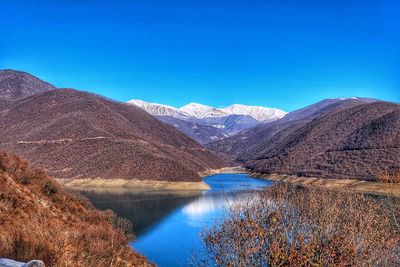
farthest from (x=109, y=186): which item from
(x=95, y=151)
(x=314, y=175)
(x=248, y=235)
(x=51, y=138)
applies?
(x=248, y=235)

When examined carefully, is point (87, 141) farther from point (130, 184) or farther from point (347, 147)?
point (347, 147)

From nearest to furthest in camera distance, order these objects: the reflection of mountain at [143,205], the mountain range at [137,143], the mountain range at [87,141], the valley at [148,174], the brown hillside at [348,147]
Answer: the valley at [148,174] → the reflection of mountain at [143,205] → the brown hillside at [348,147] → the mountain range at [137,143] → the mountain range at [87,141]

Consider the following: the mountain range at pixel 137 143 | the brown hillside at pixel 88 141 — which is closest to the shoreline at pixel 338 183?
the mountain range at pixel 137 143

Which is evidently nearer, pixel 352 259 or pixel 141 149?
pixel 352 259

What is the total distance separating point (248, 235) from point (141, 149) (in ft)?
430

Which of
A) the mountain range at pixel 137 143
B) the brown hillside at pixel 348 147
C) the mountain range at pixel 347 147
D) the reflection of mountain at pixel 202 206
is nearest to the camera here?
the reflection of mountain at pixel 202 206

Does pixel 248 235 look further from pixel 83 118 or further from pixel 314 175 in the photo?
pixel 83 118

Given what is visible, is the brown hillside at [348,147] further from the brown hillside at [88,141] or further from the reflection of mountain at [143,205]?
the reflection of mountain at [143,205]

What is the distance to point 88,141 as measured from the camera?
14400cm

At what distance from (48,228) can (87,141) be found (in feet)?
454

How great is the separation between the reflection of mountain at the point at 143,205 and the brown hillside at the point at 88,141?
2770 cm

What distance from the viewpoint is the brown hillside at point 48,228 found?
849 centimetres

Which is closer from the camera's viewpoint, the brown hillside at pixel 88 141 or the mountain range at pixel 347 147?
the mountain range at pixel 347 147

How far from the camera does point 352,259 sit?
12.6 m
